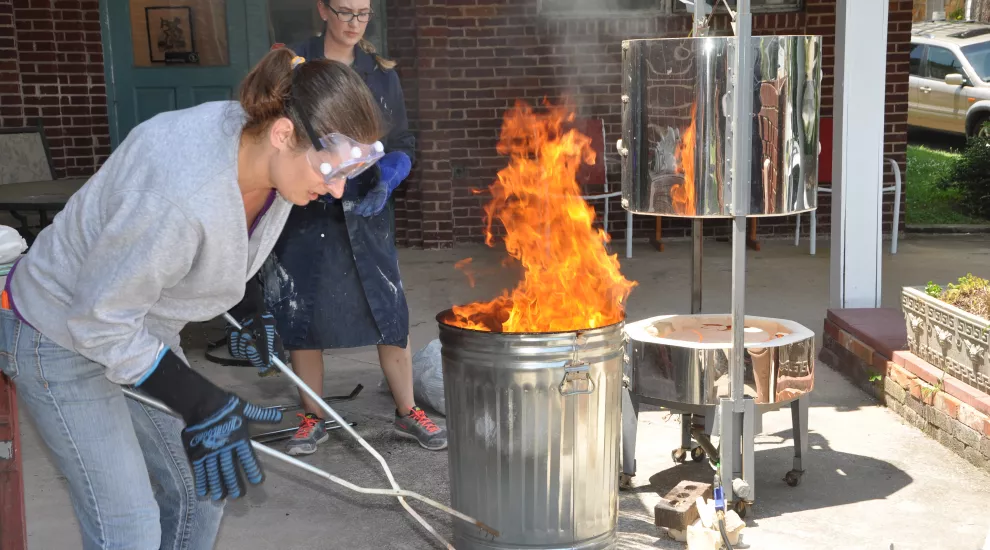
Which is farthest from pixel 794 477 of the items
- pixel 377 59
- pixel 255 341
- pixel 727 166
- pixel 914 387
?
pixel 377 59

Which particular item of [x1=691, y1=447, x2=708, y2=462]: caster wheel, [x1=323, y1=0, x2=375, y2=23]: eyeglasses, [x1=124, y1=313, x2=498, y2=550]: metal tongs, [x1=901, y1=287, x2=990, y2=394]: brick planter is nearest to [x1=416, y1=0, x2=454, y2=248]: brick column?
[x1=323, y1=0, x2=375, y2=23]: eyeglasses

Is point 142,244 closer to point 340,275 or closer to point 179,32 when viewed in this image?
point 340,275

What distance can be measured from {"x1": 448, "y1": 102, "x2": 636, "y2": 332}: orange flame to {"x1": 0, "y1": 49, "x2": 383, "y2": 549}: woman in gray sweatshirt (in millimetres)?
1197

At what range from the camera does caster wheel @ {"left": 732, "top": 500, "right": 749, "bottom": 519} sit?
13.4 ft

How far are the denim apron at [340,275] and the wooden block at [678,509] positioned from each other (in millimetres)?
1456

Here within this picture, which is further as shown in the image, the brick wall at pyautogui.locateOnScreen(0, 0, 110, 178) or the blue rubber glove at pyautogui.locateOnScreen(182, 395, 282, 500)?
the brick wall at pyautogui.locateOnScreen(0, 0, 110, 178)

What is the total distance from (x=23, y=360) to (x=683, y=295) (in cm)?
578

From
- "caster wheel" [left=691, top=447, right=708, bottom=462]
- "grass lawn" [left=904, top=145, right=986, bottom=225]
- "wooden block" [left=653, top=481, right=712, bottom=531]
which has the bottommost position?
"caster wheel" [left=691, top=447, right=708, bottom=462]

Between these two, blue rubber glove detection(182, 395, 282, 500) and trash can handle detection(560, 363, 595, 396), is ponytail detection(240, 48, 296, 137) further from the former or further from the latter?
trash can handle detection(560, 363, 595, 396)

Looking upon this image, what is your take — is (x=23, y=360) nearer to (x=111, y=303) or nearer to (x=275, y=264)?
(x=111, y=303)

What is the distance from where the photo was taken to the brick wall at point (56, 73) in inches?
361

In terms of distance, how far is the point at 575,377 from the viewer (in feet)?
11.1

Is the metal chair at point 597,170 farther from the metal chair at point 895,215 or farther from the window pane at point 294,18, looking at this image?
the window pane at point 294,18

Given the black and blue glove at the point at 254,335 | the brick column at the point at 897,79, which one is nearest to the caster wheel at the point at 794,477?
the black and blue glove at the point at 254,335
